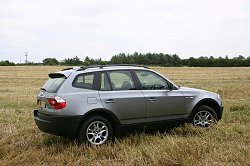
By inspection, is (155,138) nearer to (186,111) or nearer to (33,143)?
(186,111)

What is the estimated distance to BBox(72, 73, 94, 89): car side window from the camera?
6633 mm

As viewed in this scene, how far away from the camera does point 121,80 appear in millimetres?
7223

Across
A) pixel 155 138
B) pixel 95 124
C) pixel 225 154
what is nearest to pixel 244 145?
pixel 225 154

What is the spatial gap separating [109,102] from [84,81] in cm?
62

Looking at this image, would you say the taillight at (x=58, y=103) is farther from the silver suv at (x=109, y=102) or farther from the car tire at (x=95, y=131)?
the car tire at (x=95, y=131)

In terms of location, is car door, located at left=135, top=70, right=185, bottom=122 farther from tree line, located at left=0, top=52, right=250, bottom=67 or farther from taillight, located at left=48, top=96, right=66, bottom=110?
tree line, located at left=0, top=52, right=250, bottom=67

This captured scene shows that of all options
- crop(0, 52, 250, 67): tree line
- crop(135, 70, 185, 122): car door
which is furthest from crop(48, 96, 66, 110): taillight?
crop(0, 52, 250, 67): tree line

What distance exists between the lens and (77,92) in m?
6.52

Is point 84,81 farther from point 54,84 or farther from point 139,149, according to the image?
point 139,149

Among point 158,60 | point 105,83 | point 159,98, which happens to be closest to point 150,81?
point 159,98

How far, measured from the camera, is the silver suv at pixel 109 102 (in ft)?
21.0

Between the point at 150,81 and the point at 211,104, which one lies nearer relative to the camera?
the point at 150,81

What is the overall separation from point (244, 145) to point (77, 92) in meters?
3.07

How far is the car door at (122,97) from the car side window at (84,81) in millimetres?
218
